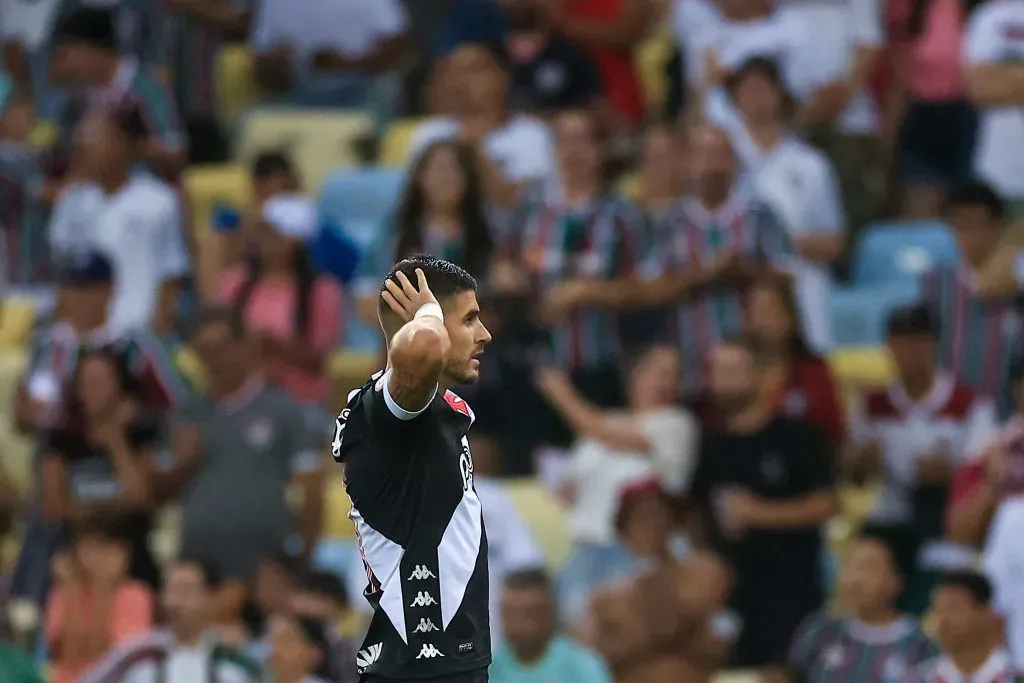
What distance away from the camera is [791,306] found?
29.3ft

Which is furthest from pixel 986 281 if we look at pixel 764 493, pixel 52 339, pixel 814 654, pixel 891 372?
pixel 52 339

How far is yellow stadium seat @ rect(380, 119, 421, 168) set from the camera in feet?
36.4

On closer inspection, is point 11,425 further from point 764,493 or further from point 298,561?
point 764,493

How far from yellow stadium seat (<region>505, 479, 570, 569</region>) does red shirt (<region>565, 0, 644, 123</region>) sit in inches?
111

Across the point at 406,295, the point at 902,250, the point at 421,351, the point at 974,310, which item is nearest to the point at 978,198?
the point at 974,310

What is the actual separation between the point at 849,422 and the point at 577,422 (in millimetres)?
1250

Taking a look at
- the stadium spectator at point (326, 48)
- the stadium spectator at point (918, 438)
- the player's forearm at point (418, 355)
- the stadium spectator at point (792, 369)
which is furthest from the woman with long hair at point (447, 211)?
the player's forearm at point (418, 355)

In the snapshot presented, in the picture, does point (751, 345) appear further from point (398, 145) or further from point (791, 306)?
point (398, 145)

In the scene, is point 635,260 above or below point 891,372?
above

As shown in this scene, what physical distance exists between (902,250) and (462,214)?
252cm

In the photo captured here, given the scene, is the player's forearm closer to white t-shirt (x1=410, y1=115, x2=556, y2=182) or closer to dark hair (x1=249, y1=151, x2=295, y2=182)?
white t-shirt (x1=410, y1=115, x2=556, y2=182)

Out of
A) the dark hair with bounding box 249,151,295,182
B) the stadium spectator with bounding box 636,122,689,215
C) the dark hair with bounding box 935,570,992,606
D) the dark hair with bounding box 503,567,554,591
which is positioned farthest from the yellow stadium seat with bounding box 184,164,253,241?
the dark hair with bounding box 935,570,992,606

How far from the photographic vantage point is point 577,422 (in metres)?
8.93

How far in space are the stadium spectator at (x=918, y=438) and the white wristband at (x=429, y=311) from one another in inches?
171
